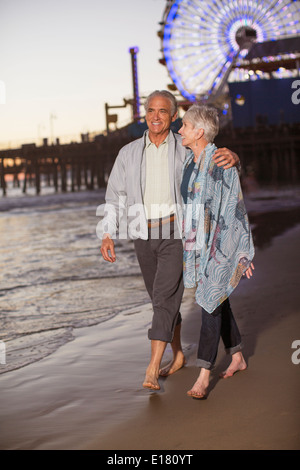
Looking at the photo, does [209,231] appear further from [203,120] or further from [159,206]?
[203,120]

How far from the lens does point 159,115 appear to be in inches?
138

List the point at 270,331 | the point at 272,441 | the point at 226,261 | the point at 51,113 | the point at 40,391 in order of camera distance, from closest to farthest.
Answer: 1. the point at 272,441
2. the point at 226,261
3. the point at 40,391
4. the point at 270,331
5. the point at 51,113

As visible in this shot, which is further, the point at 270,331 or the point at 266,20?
the point at 266,20

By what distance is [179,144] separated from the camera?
11.6 feet

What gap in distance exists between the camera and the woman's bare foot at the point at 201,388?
10.5 ft

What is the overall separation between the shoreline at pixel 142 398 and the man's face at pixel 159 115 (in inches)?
52.2

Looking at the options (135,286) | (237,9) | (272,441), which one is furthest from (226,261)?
(237,9)

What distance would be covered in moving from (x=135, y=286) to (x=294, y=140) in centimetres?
3698

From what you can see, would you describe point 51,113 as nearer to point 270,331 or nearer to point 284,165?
point 284,165

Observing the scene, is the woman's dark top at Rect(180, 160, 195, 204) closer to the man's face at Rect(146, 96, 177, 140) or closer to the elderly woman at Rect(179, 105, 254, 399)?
the elderly woman at Rect(179, 105, 254, 399)

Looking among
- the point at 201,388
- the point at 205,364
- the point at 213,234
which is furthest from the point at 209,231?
the point at 201,388

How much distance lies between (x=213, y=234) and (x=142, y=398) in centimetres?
88

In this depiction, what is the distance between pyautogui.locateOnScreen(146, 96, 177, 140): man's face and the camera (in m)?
3.49

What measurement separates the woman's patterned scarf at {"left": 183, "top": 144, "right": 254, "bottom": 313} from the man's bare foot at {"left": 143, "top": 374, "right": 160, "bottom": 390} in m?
0.48
